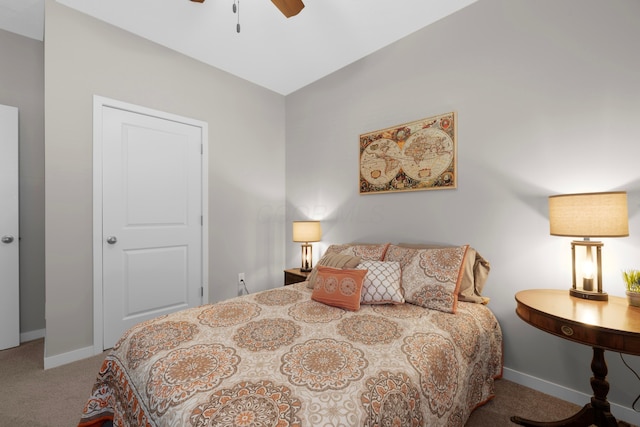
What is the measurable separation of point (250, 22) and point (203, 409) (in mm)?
2703

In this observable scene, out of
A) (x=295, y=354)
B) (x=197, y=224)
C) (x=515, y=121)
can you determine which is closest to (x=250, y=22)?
(x=197, y=224)

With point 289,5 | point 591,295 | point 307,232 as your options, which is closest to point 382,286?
point 591,295

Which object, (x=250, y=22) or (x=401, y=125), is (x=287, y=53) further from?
(x=401, y=125)

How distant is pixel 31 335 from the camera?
8.48 ft

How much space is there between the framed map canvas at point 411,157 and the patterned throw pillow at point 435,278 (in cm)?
63

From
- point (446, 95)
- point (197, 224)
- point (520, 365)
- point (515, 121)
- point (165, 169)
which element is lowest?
point (520, 365)

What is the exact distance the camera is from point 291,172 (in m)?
Answer: 3.64

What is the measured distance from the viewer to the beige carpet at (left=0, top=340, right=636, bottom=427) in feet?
5.18

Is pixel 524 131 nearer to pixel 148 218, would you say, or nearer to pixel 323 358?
pixel 323 358

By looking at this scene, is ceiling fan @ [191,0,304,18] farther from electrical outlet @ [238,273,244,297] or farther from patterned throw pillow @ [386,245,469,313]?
electrical outlet @ [238,273,244,297]

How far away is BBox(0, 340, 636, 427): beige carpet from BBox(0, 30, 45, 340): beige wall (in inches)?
22.1

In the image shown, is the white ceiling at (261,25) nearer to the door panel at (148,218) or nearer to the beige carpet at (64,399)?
the door panel at (148,218)

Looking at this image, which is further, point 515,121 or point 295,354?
point 515,121

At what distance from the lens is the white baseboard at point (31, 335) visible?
254cm
